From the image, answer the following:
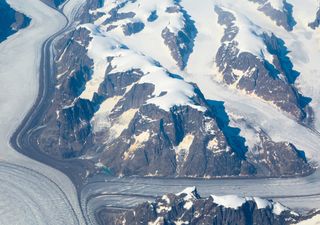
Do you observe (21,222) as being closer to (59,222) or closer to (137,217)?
(59,222)

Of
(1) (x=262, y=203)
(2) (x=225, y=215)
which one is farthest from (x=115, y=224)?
(1) (x=262, y=203)

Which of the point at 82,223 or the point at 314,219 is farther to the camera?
the point at 82,223

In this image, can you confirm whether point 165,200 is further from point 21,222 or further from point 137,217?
point 21,222

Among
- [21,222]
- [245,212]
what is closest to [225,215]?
[245,212]

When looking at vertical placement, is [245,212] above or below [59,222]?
above

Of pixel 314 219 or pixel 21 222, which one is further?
pixel 21 222

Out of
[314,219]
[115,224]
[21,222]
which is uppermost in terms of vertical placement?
[314,219]
